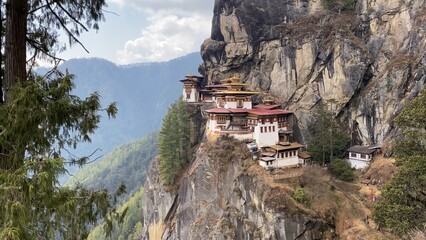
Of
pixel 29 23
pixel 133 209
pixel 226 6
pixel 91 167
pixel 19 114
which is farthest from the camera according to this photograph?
pixel 91 167

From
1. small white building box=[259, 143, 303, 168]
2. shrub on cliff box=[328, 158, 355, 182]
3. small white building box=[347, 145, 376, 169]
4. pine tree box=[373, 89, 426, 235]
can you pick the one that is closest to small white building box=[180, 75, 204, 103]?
small white building box=[259, 143, 303, 168]

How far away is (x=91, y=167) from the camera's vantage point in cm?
18625

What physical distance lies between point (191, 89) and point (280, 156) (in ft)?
72.8

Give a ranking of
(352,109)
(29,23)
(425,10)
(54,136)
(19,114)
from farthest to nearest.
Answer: (352,109) < (425,10) < (29,23) < (54,136) < (19,114)

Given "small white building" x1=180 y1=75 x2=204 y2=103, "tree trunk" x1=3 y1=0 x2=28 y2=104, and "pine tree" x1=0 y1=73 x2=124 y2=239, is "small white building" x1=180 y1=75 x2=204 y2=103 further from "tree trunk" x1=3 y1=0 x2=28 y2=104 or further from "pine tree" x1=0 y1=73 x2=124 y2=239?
"tree trunk" x1=3 y1=0 x2=28 y2=104

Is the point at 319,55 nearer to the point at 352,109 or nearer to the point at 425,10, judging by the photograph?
the point at 352,109

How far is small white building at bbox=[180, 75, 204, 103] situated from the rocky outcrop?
16.6 meters

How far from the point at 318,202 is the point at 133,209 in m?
77.0

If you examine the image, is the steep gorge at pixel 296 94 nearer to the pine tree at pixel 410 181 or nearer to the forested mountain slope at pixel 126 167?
the pine tree at pixel 410 181

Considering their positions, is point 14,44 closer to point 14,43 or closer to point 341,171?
point 14,43

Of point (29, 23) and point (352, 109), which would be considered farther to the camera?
point (352, 109)

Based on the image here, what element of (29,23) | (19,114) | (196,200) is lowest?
(196,200)

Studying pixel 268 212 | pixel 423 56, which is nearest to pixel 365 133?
pixel 423 56

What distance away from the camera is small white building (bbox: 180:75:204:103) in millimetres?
49094
